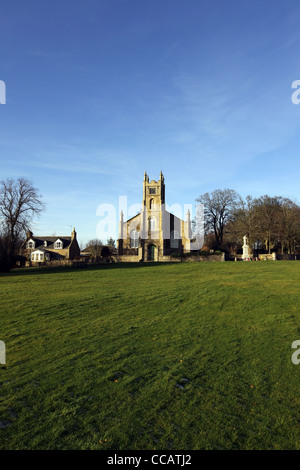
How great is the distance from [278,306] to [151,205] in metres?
51.7

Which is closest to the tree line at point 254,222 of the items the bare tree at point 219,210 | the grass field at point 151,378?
the bare tree at point 219,210

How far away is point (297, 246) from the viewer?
63.3m

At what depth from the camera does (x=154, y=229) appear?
200 feet

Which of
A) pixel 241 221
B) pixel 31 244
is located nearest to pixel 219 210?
pixel 241 221

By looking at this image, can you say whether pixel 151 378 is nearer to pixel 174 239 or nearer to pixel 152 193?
pixel 174 239

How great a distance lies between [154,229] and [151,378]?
177 ft

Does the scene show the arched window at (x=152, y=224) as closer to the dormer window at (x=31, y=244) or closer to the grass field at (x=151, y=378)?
the dormer window at (x=31, y=244)

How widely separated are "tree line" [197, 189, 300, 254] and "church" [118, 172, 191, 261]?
749cm

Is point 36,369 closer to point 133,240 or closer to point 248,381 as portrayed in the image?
point 248,381

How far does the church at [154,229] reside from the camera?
59656 millimetres

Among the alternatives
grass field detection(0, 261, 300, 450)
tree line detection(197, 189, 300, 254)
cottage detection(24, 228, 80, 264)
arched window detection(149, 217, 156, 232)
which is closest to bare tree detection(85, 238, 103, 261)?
cottage detection(24, 228, 80, 264)

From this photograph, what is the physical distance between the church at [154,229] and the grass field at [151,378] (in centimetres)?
4521

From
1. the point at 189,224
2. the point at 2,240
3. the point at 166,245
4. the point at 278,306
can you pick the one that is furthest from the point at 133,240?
the point at 278,306
